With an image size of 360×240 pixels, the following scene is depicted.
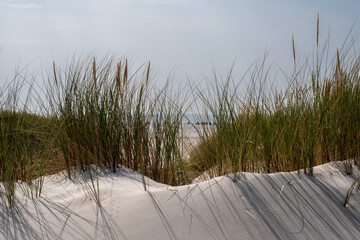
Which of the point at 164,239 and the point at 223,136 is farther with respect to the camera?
the point at 223,136

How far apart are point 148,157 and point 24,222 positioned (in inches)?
46.3

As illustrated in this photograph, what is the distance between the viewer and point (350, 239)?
191 cm

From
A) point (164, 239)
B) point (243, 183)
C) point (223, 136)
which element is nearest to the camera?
point (164, 239)

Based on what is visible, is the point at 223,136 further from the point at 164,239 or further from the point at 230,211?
the point at 164,239

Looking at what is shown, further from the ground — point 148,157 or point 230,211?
point 148,157

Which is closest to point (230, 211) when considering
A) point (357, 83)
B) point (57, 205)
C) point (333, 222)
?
point (333, 222)

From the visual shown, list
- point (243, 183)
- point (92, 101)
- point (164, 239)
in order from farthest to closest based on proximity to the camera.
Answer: point (92, 101), point (243, 183), point (164, 239)

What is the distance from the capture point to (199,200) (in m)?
2.06

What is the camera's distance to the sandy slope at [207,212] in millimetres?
1896

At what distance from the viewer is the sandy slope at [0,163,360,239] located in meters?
1.90

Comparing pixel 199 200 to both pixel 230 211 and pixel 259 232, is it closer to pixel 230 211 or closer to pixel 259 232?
pixel 230 211

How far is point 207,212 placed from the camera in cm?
198

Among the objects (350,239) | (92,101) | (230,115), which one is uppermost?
(92,101)

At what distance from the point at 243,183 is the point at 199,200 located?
287mm
